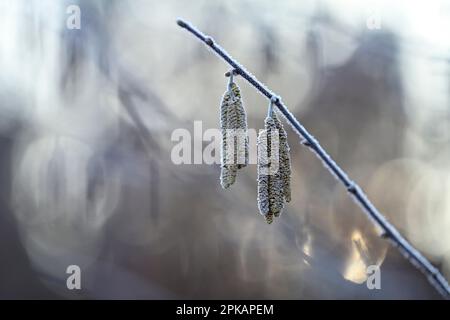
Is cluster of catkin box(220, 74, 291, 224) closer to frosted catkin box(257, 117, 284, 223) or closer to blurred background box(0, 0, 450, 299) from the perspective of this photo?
frosted catkin box(257, 117, 284, 223)

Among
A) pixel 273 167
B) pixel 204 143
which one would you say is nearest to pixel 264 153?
pixel 273 167

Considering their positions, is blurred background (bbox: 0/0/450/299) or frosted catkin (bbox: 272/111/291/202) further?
blurred background (bbox: 0/0/450/299)

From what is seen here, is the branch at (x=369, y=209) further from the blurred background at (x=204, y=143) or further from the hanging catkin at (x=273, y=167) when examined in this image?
the blurred background at (x=204, y=143)

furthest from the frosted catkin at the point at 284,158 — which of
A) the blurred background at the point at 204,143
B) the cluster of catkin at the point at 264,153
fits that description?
the blurred background at the point at 204,143

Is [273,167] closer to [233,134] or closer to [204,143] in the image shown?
[233,134]

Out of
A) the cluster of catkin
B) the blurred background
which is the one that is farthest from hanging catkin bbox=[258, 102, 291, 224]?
the blurred background

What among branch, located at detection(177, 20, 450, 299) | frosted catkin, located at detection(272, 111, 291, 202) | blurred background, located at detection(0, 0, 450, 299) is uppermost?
blurred background, located at detection(0, 0, 450, 299)
